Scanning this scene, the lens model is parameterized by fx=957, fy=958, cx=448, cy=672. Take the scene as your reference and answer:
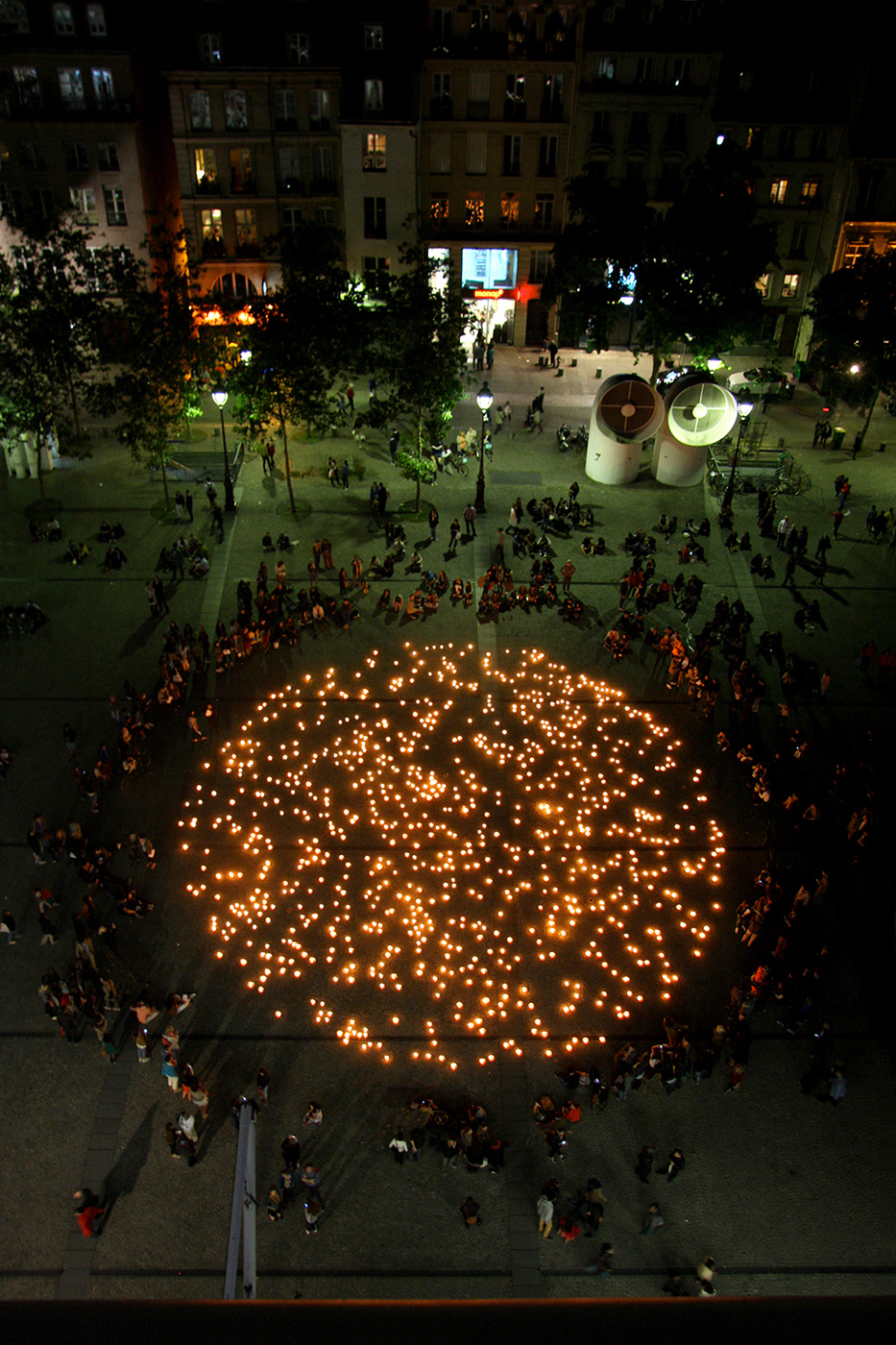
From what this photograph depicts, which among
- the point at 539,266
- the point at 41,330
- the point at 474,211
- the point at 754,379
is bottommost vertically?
the point at 754,379

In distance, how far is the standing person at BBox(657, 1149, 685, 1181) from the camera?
54.9 feet

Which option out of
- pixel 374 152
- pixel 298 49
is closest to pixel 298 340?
pixel 374 152

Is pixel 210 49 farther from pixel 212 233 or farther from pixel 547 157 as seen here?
pixel 547 157

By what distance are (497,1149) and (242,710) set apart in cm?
1382

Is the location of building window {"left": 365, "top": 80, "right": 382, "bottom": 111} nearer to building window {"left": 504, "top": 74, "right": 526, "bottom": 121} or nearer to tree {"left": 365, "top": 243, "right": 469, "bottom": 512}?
building window {"left": 504, "top": 74, "right": 526, "bottom": 121}

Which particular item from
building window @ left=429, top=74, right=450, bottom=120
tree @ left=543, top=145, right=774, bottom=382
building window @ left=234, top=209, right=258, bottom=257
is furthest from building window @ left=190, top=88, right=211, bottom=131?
tree @ left=543, top=145, right=774, bottom=382

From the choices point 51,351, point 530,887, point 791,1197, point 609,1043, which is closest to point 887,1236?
point 791,1197

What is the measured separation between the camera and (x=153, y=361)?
34.1 m

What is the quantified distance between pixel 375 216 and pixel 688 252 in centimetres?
1643

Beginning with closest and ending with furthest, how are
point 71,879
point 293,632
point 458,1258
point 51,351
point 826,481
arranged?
point 458,1258 < point 71,879 < point 293,632 < point 51,351 < point 826,481

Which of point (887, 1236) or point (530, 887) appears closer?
point (887, 1236)

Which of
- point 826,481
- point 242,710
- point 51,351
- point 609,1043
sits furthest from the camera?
point 826,481

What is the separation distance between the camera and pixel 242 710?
26.5 metres

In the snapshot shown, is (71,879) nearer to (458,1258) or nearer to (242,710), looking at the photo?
(242,710)
